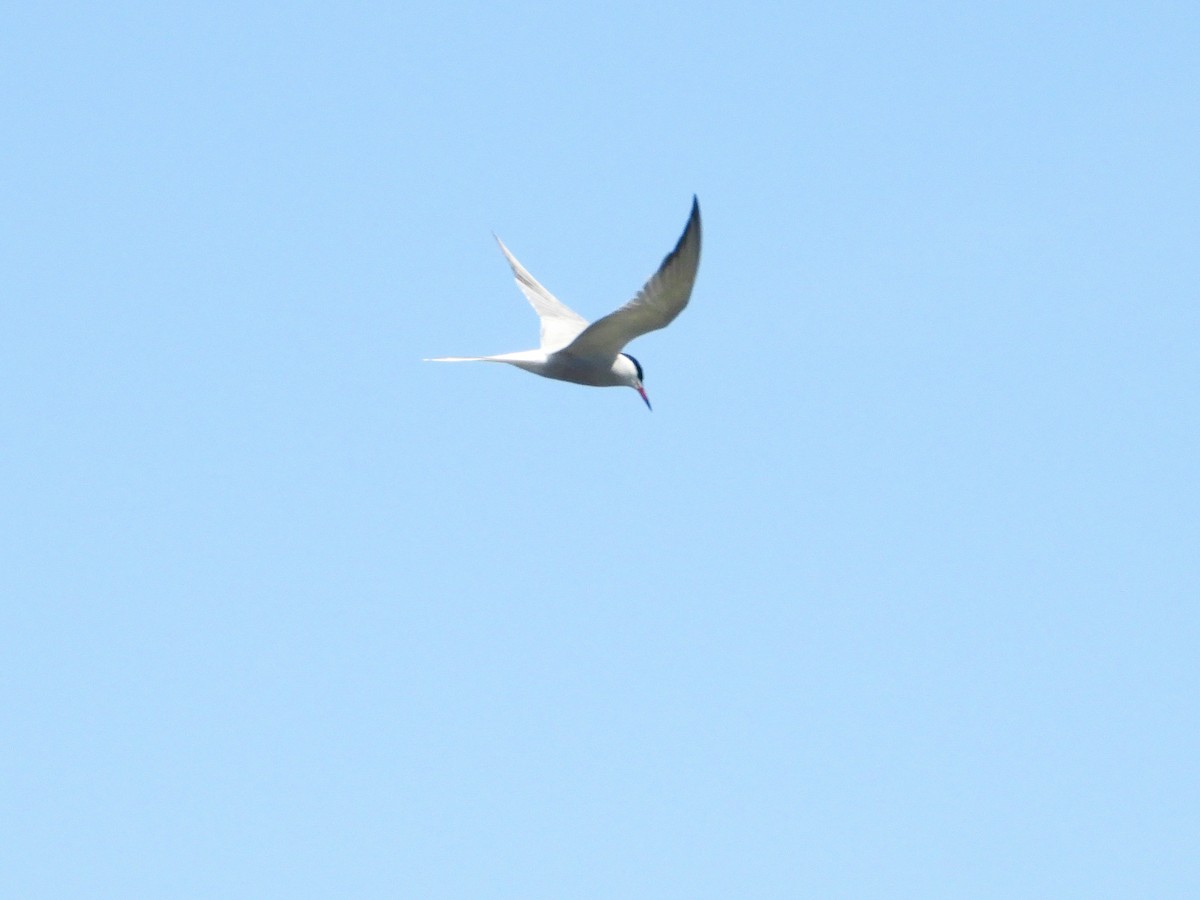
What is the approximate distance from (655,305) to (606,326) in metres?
0.68

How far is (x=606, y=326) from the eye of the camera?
14.8 metres

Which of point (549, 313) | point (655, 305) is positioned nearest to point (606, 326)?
point (655, 305)

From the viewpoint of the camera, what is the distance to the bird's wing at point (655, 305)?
13398mm

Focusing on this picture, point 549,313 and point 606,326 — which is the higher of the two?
point 549,313

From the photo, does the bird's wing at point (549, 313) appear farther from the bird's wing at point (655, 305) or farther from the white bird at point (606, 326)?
the bird's wing at point (655, 305)

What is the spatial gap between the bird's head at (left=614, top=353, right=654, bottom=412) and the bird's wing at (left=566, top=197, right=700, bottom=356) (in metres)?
0.48

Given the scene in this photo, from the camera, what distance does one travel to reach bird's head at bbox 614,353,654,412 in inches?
644

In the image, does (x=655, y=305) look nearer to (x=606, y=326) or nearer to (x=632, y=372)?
(x=606, y=326)

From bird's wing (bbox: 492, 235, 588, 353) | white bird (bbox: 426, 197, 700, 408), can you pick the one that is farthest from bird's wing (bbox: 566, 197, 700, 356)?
bird's wing (bbox: 492, 235, 588, 353)

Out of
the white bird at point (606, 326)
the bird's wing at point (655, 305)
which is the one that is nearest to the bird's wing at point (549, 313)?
the white bird at point (606, 326)

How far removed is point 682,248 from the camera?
1338 centimetres

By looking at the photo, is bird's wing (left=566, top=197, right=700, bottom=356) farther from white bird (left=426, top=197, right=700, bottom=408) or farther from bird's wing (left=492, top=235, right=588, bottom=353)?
bird's wing (left=492, top=235, right=588, bottom=353)

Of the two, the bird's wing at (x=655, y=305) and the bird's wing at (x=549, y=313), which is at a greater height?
the bird's wing at (x=549, y=313)

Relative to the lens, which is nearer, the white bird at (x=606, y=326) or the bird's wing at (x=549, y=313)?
the white bird at (x=606, y=326)
